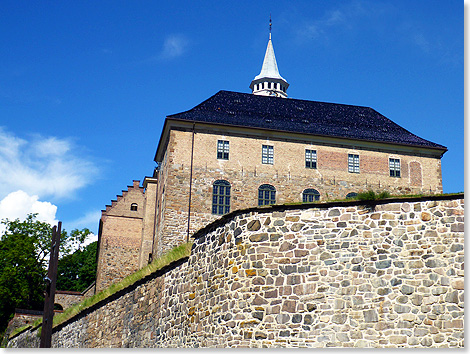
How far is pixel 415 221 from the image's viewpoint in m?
16.0

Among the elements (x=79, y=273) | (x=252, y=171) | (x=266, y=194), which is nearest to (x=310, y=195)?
(x=266, y=194)

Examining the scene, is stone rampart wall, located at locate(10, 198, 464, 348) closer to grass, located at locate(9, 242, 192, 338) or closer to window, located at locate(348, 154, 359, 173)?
grass, located at locate(9, 242, 192, 338)

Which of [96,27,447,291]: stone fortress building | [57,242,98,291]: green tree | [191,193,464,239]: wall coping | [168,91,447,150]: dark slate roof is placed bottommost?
[191,193,464,239]: wall coping

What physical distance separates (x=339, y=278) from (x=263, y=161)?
2153 centimetres

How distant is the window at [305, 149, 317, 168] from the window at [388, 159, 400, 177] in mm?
4741

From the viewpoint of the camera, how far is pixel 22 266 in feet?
165

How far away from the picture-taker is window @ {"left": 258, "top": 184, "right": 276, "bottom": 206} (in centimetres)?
3647

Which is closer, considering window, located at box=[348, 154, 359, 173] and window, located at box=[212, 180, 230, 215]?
window, located at box=[212, 180, 230, 215]

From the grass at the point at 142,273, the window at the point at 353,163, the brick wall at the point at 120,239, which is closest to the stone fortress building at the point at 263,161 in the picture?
the window at the point at 353,163

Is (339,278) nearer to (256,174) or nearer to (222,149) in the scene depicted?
(256,174)

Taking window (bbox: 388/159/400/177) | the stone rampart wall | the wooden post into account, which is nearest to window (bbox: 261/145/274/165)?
window (bbox: 388/159/400/177)

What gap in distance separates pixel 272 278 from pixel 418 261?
3.61 meters

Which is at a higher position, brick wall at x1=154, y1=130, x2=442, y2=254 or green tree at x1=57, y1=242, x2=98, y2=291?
brick wall at x1=154, y1=130, x2=442, y2=254

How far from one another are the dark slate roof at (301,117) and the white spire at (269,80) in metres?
38.6
